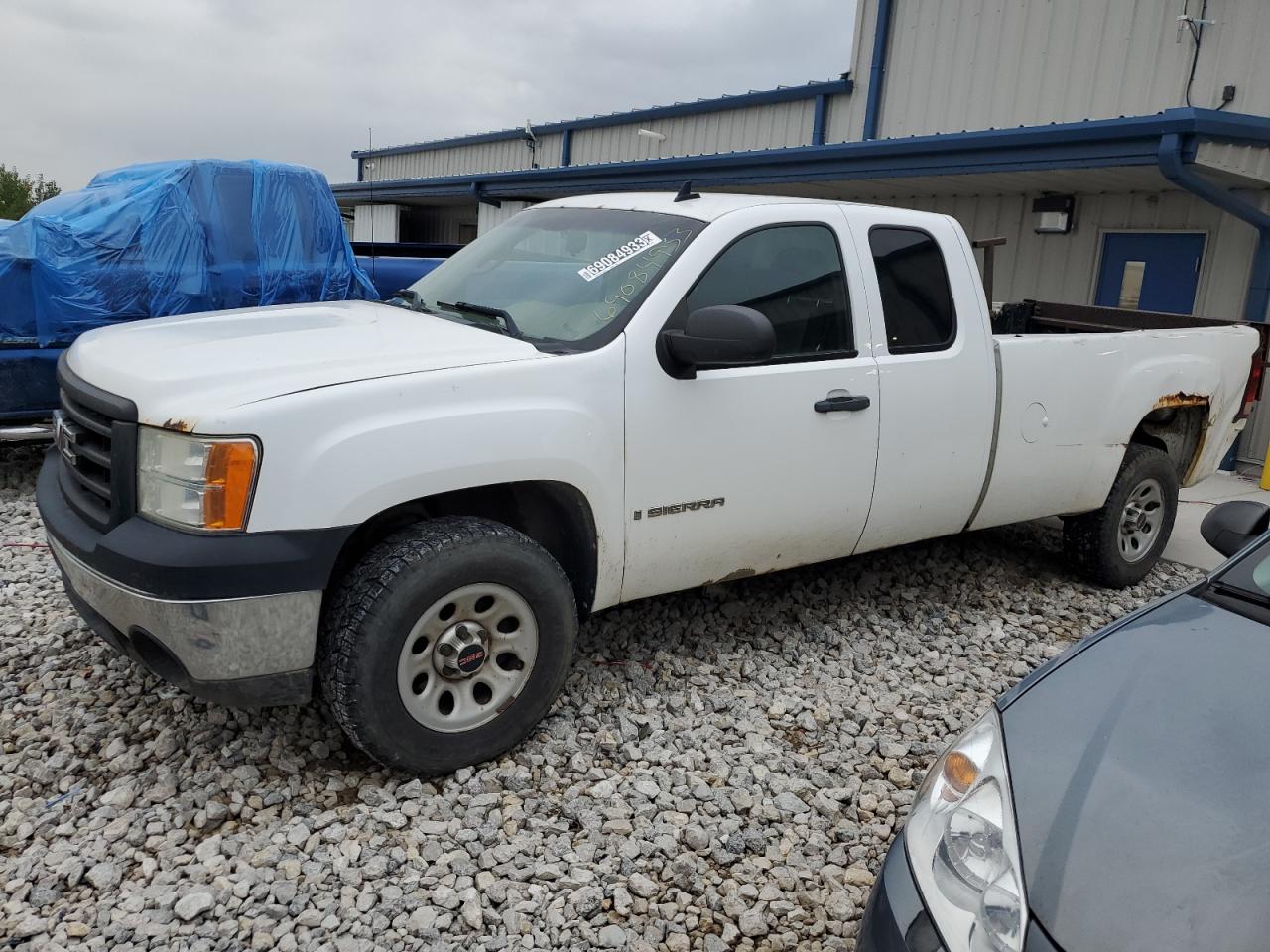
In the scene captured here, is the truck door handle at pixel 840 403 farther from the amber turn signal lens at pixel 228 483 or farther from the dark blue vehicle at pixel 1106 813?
the amber turn signal lens at pixel 228 483

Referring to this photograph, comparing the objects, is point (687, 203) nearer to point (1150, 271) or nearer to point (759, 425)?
point (759, 425)

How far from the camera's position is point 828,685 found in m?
4.12

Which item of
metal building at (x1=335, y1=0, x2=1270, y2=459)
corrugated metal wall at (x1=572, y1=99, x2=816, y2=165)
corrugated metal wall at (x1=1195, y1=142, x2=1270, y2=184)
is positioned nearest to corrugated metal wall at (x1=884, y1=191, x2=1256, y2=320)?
metal building at (x1=335, y1=0, x2=1270, y2=459)

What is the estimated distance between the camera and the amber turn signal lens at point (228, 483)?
269 cm

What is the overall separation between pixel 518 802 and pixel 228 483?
53.0 inches

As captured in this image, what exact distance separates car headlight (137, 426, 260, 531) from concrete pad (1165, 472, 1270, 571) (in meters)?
5.44

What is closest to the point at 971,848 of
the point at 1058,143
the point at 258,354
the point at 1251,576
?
the point at 1251,576

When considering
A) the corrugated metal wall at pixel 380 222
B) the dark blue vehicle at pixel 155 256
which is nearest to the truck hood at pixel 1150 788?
the dark blue vehicle at pixel 155 256

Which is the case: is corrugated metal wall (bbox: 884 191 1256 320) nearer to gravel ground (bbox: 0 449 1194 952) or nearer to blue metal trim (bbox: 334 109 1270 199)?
blue metal trim (bbox: 334 109 1270 199)

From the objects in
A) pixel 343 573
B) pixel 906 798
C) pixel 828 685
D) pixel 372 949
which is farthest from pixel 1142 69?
pixel 372 949

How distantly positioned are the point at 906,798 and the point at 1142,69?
8559mm

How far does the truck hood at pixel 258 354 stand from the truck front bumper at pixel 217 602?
0.37 meters

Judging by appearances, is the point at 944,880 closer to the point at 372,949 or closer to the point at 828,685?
the point at 372,949

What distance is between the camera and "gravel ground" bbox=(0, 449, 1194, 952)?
2668 mm
